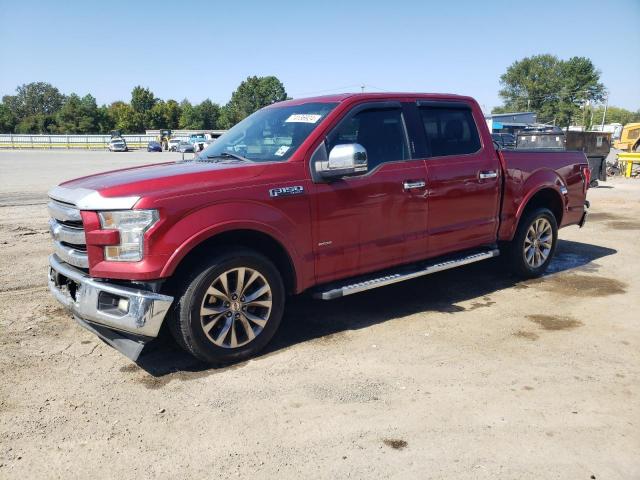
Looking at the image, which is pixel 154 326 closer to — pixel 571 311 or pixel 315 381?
pixel 315 381

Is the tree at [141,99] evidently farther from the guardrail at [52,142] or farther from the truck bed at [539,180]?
the truck bed at [539,180]

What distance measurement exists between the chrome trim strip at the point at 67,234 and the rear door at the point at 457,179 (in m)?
2.96

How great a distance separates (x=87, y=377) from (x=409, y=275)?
8.96 feet

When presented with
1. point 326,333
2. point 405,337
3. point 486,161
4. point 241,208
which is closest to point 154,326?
point 241,208

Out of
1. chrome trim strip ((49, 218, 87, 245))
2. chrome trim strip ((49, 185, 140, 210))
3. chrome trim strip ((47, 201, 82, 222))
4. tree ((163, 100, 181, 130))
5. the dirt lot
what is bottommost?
the dirt lot

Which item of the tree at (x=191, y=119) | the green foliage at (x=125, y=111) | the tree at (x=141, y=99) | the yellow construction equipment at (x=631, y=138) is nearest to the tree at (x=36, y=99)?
the green foliage at (x=125, y=111)

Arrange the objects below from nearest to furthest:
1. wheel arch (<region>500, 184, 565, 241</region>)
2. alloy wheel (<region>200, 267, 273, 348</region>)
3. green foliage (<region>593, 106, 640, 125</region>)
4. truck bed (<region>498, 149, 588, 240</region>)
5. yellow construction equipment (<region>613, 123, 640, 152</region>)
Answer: alloy wheel (<region>200, 267, 273, 348</region>) → truck bed (<region>498, 149, 588, 240</region>) → wheel arch (<region>500, 184, 565, 241</region>) → yellow construction equipment (<region>613, 123, 640, 152</region>) → green foliage (<region>593, 106, 640, 125</region>)

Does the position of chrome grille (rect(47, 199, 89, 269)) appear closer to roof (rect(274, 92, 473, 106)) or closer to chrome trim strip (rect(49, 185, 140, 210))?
chrome trim strip (rect(49, 185, 140, 210))

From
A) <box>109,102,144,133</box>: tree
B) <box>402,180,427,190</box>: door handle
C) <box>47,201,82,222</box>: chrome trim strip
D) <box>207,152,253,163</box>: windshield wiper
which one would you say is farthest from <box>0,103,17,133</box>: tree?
<box>402,180,427,190</box>: door handle

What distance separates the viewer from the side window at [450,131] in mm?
5035

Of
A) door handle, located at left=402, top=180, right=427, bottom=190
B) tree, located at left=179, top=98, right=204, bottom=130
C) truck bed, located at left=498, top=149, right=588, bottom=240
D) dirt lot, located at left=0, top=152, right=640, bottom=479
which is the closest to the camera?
dirt lot, located at left=0, top=152, right=640, bottom=479

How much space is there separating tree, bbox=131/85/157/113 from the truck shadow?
106 m

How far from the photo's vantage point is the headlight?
3.42 m

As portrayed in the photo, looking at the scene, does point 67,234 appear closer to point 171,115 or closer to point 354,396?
point 354,396
